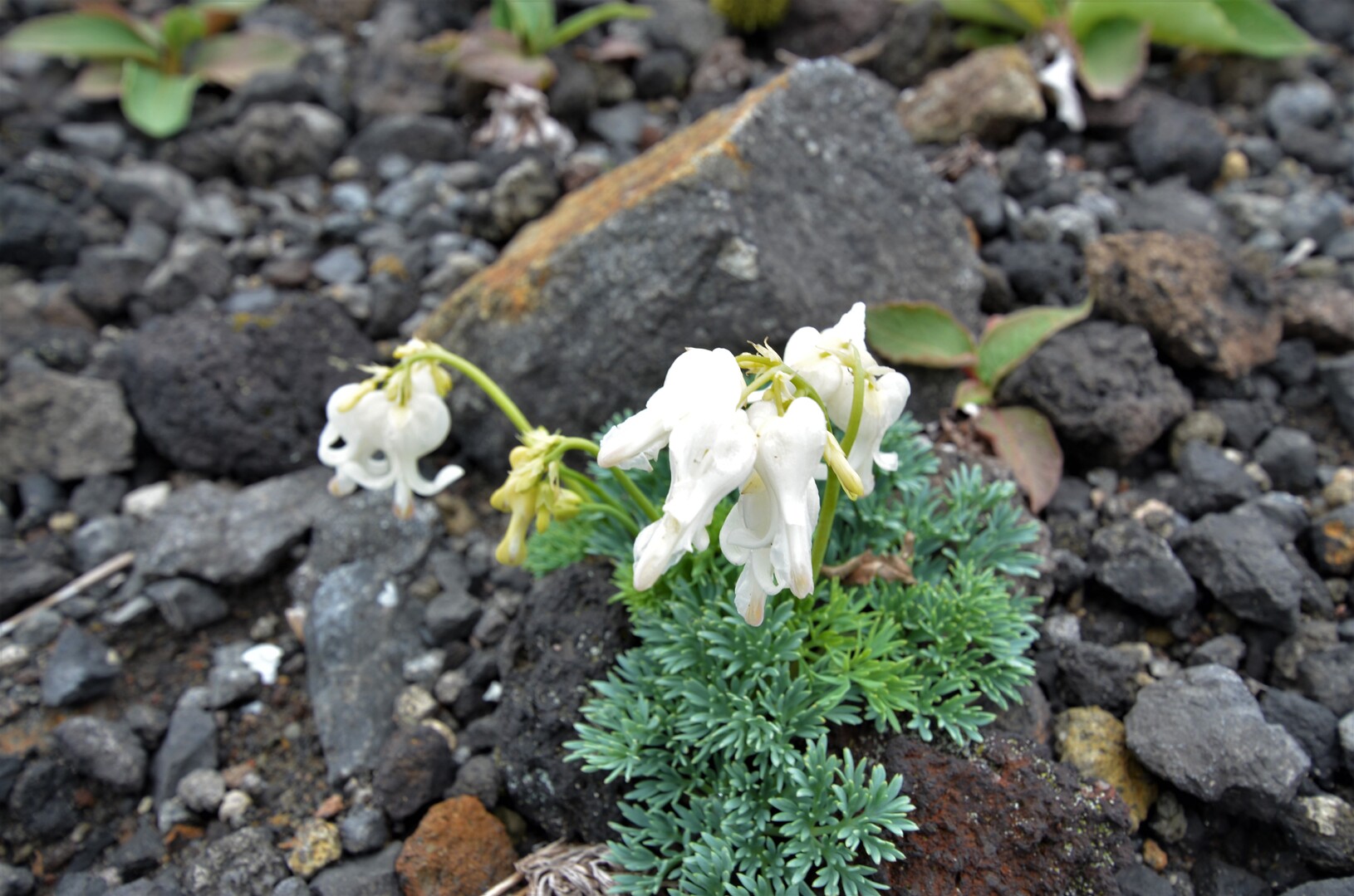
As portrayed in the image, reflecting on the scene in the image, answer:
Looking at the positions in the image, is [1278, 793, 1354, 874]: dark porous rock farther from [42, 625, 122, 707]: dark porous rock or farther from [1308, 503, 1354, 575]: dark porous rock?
[42, 625, 122, 707]: dark porous rock

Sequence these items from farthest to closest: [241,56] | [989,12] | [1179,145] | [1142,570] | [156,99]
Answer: [241,56] < [156,99] < [989,12] < [1179,145] < [1142,570]

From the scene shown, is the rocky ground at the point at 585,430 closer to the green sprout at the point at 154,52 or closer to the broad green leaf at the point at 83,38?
the green sprout at the point at 154,52

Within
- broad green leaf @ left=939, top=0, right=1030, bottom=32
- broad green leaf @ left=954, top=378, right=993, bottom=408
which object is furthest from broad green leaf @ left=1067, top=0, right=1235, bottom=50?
broad green leaf @ left=954, top=378, right=993, bottom=408

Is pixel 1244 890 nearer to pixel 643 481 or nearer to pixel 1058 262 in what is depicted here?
pixel 643 481

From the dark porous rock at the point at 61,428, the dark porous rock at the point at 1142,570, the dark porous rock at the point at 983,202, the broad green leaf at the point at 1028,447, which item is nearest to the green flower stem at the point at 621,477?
the broad green leaf at the point at 1028,447

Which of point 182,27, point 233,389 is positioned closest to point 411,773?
point 233,389

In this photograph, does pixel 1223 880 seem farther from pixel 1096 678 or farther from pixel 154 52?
pixel 154 52
